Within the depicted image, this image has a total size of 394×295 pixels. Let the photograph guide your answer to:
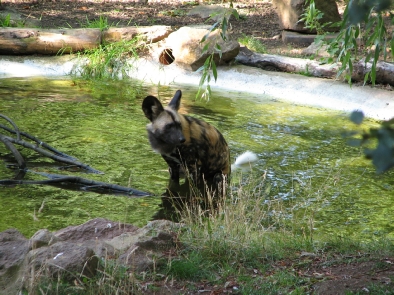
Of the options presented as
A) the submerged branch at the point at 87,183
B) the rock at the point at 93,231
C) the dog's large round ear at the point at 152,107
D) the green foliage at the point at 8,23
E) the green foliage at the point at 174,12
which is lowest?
the submerged branch at the point at 87,183

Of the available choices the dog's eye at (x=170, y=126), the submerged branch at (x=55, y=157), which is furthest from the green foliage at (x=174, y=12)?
the dog's eye at (x=170, y=126)

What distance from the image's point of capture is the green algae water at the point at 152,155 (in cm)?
401

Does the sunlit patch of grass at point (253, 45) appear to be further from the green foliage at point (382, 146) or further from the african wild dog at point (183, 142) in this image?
the green foliage at point (382, 146)

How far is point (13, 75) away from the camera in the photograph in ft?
28.8

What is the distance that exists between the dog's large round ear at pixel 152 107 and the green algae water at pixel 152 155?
0.54 m

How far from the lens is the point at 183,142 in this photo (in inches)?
175

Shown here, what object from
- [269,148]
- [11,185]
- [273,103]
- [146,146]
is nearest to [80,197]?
[11,185]

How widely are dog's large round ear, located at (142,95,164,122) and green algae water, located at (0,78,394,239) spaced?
1.77 feet

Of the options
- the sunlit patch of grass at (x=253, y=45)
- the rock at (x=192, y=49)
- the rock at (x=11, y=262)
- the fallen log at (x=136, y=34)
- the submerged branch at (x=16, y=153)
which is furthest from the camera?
the sunlit patch of grass at (x=253, y=45)

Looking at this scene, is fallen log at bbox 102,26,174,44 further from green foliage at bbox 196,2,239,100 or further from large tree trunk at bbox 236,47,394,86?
green foliage at bbox 196,2,239,100

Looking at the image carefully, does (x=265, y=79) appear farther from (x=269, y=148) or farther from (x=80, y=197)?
(x=80, y=197)

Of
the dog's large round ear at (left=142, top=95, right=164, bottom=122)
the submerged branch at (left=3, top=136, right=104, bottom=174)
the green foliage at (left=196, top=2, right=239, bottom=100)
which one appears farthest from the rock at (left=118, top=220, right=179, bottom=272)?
the submerged branch at (left=3, top=136, right=104, bottom=174)

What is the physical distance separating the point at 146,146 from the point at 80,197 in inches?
53.3

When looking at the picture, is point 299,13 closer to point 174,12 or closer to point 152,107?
point 174,12
